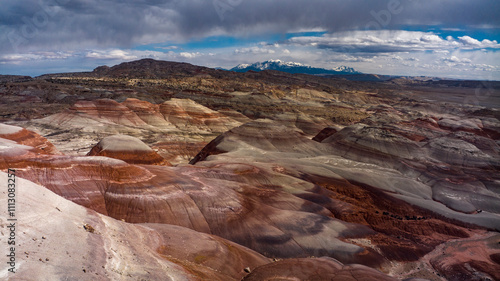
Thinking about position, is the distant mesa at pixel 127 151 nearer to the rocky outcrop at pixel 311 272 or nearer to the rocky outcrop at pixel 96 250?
Result: the rocky outcrop at pixel 96 250

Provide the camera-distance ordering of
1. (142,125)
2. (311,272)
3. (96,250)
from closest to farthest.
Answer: (96,250), (311,272), (142,125)

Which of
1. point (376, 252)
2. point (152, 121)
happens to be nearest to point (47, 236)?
point (376, 252)

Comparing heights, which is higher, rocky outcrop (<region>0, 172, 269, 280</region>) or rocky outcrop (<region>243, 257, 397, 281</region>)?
rocky outcrop (<region>0, 172, 269, 280</region>)

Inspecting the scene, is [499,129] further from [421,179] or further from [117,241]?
[117,241]

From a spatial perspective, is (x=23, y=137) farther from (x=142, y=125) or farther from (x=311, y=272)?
(x=311, y=272)

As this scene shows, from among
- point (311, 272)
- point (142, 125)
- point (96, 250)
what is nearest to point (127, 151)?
point (96, 250)

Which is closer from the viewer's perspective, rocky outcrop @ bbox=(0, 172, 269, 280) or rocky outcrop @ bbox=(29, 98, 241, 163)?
rocky outcrop @ bbox=(0, 172, 269, 280)

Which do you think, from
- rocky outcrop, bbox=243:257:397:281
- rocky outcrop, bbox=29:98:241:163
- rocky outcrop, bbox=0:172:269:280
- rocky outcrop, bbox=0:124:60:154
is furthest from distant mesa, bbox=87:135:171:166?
rocky outcrop, bbox=243:257:397:281

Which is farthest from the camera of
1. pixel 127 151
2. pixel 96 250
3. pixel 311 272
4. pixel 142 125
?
pixel 142 125

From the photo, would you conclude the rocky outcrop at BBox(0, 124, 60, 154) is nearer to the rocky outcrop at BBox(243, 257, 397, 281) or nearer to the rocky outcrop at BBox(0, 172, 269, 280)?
the rocky outcrop at BBox(0, 172, 269, 280)
